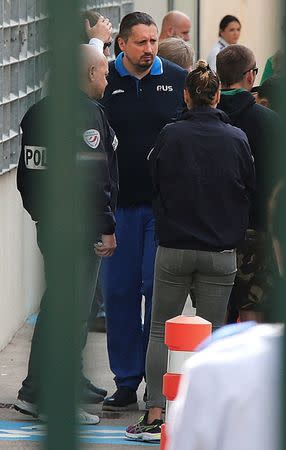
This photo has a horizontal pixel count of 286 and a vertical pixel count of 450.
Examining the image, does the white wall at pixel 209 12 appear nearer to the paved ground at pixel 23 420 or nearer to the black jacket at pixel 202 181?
the paved ground at pixel 23 420

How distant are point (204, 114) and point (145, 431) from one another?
1427 millimetres

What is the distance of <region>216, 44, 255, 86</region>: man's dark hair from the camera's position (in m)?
6.12

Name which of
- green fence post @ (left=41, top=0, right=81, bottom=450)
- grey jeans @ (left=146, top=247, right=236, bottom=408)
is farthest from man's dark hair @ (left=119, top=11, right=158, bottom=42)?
green fence post @ (left=41, top=0, right=81, bottom=450)

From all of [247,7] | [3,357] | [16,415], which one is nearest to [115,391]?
[16,415]

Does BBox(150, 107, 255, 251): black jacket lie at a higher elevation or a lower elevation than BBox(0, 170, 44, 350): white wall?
higher

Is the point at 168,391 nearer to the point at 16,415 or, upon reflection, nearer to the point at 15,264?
the point at 16,415

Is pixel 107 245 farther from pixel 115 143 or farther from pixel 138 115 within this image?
pixel 138 115

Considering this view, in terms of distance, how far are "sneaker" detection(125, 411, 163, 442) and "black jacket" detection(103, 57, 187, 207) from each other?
1.06 m

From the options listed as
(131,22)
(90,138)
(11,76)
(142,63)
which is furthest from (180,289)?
(90,138)

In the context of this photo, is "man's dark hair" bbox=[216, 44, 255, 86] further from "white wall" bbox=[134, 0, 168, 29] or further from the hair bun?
"white wall" bbox=[134, 0, 168, 29]

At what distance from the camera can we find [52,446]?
1180 mm

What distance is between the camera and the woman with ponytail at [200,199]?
524 centimetres

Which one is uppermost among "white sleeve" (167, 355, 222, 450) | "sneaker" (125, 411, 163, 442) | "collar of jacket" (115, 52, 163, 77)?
"white sleeve" (167, 355, 222, 450)

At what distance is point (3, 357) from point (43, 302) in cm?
651
